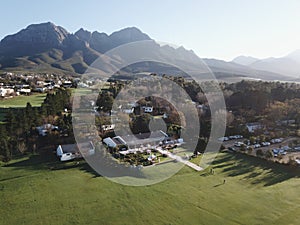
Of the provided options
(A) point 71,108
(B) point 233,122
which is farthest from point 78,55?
(B) point 233,122

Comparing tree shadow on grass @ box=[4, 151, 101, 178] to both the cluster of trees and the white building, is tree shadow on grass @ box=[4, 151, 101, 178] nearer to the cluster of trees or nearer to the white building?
the cluster of trees

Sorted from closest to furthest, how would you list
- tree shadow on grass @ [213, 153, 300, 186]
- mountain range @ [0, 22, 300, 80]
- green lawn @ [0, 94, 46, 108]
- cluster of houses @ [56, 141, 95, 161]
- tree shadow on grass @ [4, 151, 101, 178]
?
tree shadow on grass @ [213, 153, 300, 186] < tree shadow on grass @ [4, 151, 101, 178] < cluster of houses @ [56, 141, 95, 161] < green lawn @ [0, 94, 46, 108] < mountain range @ [0, 22, 300, 80]

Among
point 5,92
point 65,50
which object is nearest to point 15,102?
point 5,92

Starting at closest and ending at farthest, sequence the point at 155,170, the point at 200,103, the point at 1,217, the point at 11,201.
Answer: the point at 1,217 < the point at 11,201 < the point at 155,170 < the point at 200,103

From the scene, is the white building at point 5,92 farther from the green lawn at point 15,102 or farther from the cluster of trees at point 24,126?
the cluster of trees at point 24,126

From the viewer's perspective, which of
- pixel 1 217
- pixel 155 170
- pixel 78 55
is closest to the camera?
pixel 1 217

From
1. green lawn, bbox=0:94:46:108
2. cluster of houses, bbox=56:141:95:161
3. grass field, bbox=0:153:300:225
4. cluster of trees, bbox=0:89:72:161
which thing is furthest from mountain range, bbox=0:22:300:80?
grass field, bbox=0:153:300:225

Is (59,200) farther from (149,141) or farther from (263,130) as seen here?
(263,130)
